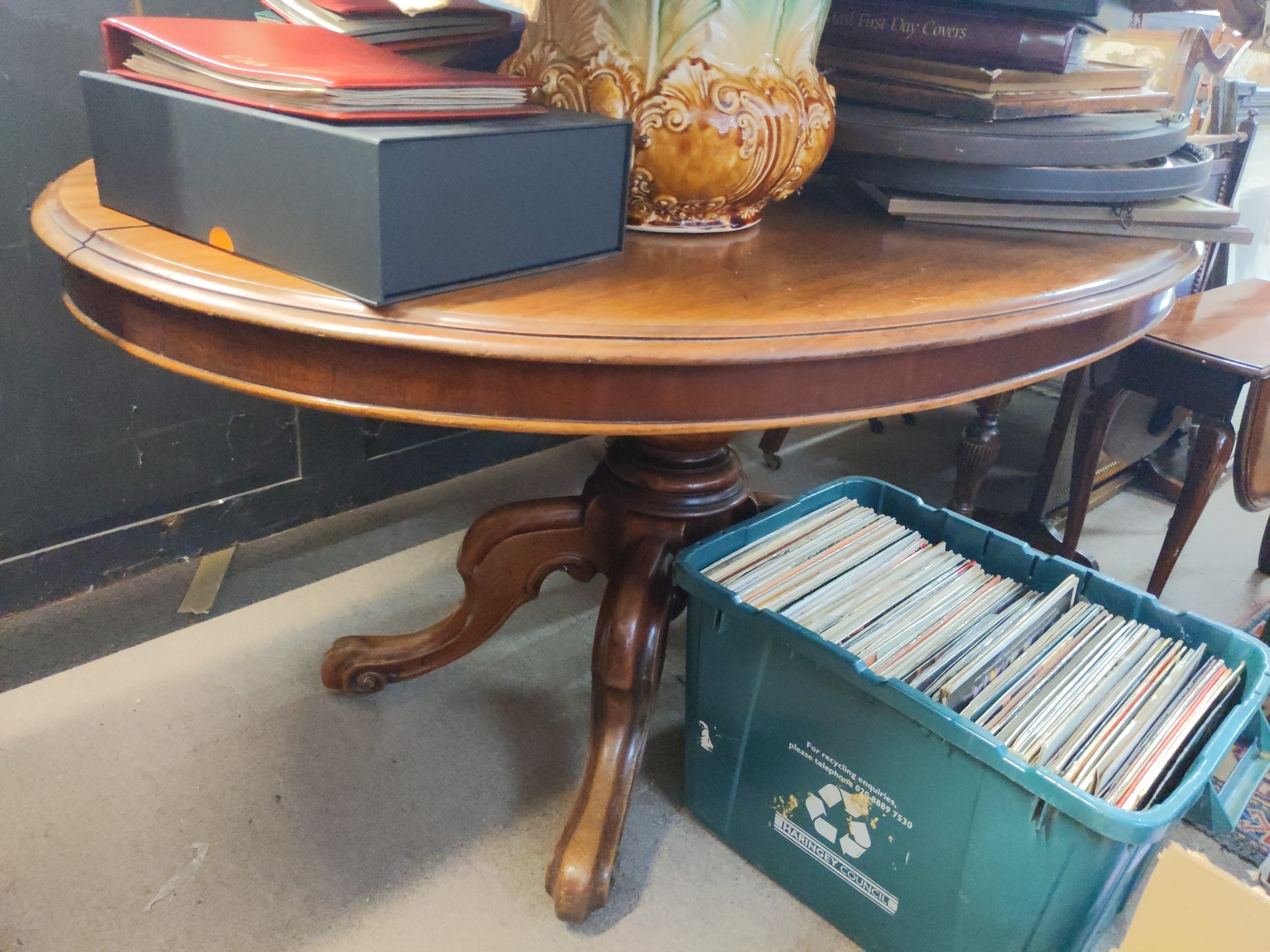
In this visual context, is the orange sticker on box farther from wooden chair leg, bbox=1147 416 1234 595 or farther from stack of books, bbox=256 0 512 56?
wooden chair leg, bbox=1147 416 1234 595

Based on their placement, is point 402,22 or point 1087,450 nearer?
point 402,22

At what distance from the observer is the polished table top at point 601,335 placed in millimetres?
509

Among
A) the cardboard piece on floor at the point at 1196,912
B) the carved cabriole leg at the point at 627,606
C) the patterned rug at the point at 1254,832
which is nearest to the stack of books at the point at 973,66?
the carved cabriole leg at the point at 627,606

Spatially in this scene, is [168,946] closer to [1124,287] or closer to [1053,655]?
[1053,655]

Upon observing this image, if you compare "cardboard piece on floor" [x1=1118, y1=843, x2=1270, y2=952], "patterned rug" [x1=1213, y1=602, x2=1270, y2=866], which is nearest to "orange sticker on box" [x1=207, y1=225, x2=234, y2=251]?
"cardboard piece on floor" [x1=1118, y1=843, x2=1270, y2=952]

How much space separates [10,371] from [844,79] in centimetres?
110

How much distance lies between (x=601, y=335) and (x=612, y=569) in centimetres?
57

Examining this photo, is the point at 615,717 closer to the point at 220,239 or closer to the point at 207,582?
the point at 220,239

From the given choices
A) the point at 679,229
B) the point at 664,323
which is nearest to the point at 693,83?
the point at 679,229

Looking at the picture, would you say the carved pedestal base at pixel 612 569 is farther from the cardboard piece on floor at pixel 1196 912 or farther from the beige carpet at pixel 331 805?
the cardboard piece on floor at pixel 1196 912

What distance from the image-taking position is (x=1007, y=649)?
892mm

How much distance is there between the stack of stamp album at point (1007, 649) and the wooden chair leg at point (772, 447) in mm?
924

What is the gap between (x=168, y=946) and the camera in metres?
0.89

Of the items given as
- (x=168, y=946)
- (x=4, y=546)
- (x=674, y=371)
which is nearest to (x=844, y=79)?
(x=674, y=371)
